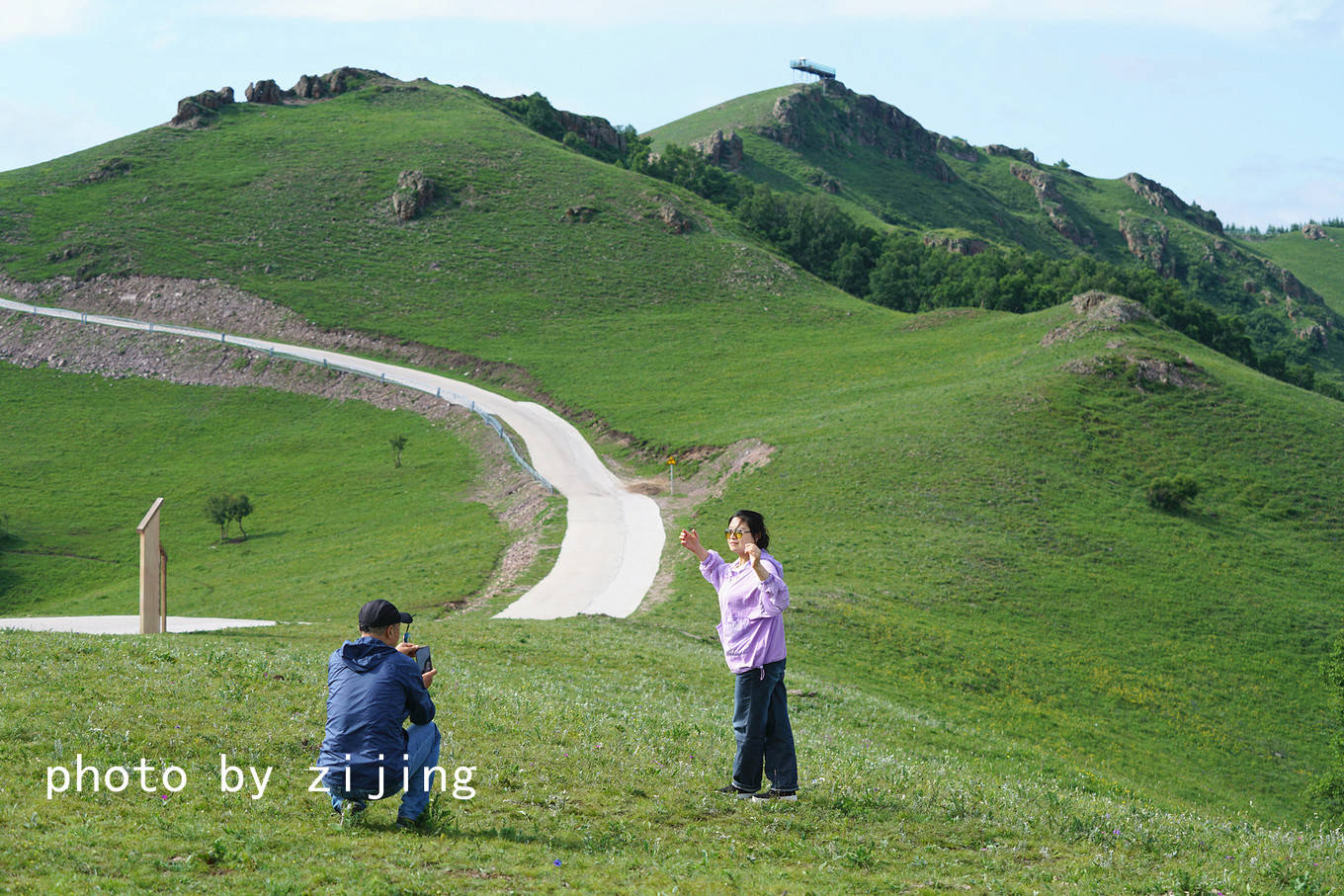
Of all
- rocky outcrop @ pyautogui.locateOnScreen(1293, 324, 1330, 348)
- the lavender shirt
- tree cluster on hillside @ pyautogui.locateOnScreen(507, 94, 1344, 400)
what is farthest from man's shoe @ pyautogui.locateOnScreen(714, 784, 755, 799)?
rocky outcrop @ pyautogui.locateOnScreen(1293, 324, 1330, 348)

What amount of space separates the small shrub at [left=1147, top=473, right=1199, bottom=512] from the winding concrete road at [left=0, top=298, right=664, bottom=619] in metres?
25.1

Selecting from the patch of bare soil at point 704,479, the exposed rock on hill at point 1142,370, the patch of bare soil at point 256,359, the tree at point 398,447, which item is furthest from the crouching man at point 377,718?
the exposed rock on hill at point 1142,370

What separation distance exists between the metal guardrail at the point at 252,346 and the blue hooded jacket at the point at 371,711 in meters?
50.4

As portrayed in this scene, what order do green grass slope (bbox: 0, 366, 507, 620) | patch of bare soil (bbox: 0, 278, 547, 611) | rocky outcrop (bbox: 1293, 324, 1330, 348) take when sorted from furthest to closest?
rocky outcrop (bbox: 1293, 324, 1330, 348) → patch of bare soil (bbox: 0, 278, 547, 611) → green grass slope (bbox: 0, 366, 507, 620)

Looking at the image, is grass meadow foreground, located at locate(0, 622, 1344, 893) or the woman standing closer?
grass meadow foreground, located at locate(0, 622, 1344, 893)

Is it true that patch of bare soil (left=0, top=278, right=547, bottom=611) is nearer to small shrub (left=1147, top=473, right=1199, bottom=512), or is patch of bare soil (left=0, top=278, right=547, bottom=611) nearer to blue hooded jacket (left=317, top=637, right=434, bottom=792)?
small shrub (left=1147, top=473, right=1199, bottom=512)

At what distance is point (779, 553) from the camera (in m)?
41.8

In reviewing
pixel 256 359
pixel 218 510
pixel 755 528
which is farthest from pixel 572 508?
pixel 256 359

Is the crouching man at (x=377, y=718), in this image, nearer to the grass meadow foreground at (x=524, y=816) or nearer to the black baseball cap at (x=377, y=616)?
the black baseball cap at (x=377, y=616)

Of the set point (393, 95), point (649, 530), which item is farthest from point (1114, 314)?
point (393, 95)

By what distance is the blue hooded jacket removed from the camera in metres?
9.78

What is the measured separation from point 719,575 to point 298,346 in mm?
87856

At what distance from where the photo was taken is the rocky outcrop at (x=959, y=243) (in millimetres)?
170375

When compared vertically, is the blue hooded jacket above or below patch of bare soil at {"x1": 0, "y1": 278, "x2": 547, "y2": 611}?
below
